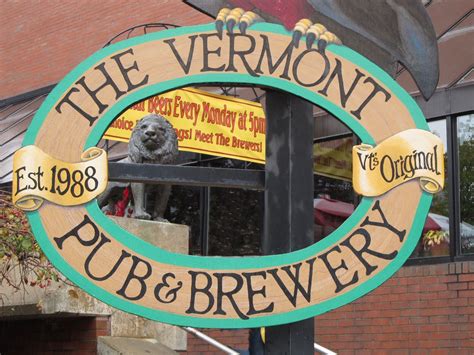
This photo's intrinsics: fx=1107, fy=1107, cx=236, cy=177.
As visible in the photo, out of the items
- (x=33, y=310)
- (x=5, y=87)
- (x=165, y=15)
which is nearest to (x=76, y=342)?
(x=33, y=310)

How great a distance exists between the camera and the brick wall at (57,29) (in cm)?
1586

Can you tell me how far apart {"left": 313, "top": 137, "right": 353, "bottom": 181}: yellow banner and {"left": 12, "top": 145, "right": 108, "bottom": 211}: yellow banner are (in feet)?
22.9

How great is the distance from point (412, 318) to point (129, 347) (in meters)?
3.27

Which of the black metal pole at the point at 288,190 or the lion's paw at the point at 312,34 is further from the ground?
the lion's paw at the point at 312,34

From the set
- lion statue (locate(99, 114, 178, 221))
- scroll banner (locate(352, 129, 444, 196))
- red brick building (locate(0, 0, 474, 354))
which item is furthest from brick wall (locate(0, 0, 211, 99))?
scroll banner (locate(352, 129, 444, 196))

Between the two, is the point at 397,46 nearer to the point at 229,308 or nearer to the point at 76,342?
the point at 229,308

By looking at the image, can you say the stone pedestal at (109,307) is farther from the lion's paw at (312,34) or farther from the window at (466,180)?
the lion's paw at (312,34)

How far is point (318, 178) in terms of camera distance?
38.3 feet

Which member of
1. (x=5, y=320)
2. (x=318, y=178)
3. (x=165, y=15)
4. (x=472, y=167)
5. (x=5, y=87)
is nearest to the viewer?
(x=5, y=320)

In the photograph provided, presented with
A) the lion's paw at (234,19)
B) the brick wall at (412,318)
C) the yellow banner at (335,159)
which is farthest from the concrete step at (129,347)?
the lion's paw at (234,19)

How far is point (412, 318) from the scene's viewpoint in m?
10.6

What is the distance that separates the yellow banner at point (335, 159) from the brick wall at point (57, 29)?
3.64 meters

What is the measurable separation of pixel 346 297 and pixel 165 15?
11.2 m

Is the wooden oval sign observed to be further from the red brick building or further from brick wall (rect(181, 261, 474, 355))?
brick wall (rect(181, 261, 474, 355))
